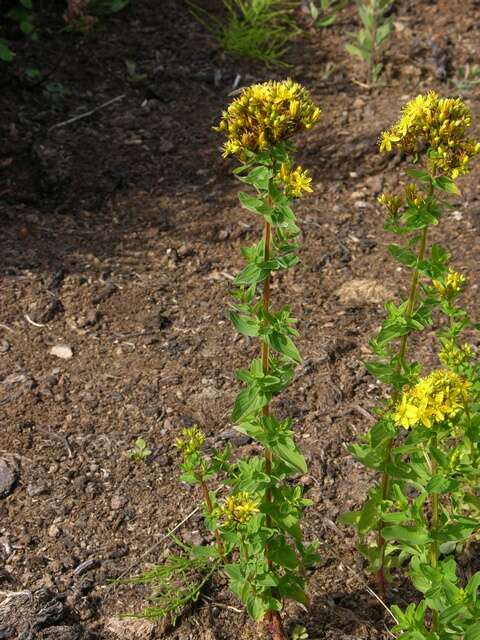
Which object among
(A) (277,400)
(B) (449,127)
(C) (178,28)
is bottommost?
(A) (277,400)

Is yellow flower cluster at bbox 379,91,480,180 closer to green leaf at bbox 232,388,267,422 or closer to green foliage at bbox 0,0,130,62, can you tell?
green leaf at bbox 232,388,267,422

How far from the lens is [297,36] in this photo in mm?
6094

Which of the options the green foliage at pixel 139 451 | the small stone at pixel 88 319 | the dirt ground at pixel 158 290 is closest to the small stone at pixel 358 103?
the dirt ground at pixel 158 290

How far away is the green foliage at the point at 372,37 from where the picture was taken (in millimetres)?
Answer: 5531

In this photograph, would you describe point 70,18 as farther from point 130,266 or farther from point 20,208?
point 130,266

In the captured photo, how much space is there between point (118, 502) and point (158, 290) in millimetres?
1277

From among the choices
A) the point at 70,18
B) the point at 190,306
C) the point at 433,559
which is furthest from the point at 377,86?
the point at 433,559

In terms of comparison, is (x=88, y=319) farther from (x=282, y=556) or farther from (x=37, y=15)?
(x=37, y=15)

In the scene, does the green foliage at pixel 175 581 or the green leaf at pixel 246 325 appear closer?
the green leaf at pixel 246 325

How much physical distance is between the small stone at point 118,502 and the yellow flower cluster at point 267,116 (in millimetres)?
1533

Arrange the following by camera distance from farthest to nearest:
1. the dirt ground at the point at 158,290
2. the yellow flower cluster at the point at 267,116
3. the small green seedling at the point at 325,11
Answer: the small green seedling at the point at 325,11 < the dirt ground at the point at 158,290 < the yellow flower cluster at the point at 267,116

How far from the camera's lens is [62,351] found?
3.96m

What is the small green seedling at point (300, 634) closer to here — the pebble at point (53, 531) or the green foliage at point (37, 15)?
the pebble at point (53, 531)

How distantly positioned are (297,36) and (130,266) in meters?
2.43
